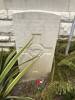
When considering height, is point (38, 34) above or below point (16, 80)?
above

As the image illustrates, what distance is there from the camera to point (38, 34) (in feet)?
6.85

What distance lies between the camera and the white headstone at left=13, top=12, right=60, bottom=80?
1.98 m

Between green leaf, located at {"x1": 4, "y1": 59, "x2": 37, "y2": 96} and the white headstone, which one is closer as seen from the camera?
the white headstone

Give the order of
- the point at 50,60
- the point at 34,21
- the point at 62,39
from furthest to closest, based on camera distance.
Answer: the point at 62,39, the point at 50,60, the point at 34,21

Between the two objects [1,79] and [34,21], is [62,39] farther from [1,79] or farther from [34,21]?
[1,79]

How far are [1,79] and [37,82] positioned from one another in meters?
0.44

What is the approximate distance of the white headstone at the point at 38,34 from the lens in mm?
1984

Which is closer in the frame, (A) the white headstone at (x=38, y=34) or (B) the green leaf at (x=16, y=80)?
(A) the white headstone at (x=38, y=34)

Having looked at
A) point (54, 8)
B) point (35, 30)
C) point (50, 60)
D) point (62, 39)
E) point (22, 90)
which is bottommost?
point (22, 90)

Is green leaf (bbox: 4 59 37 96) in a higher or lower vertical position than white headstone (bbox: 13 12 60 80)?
lower

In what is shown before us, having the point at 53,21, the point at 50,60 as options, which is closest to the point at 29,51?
the point at 50,60

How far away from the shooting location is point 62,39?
2574 millimetres

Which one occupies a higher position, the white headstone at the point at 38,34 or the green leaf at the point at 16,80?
the white headstone at the point at 38,34

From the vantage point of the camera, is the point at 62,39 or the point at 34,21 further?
the point at 62,39
